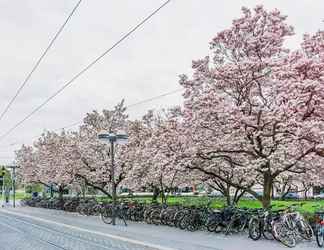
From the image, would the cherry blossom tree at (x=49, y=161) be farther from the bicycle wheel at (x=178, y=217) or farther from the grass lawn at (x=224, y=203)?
the bicycle wheel at (x=178, y=217)

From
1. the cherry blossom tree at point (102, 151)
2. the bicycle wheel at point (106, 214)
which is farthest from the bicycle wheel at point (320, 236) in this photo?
the cherry blossom tree at point (102, 151)

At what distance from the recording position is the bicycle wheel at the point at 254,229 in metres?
14.8

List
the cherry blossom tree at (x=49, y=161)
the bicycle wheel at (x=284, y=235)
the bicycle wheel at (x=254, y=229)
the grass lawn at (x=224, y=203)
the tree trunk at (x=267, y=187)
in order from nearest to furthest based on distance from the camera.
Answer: the bicycle wheel at (x=284, y=235) < the bicycle wheel at (x=254, y=229) < the tree trunk at (x=267, y=187) < the grass lawn at (x=224, y=203) < the cherry blossom tree at (x=49, y=161)

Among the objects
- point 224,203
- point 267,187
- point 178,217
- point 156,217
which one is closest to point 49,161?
point 224,203

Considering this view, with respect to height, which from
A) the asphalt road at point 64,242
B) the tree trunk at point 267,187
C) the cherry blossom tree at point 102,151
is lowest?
the asphalt road at point 64,242

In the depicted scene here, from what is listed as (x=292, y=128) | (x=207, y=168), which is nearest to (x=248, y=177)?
(x=207, y=168)

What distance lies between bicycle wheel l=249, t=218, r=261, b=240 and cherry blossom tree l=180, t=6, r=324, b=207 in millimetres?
2386

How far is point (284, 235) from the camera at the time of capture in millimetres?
13656

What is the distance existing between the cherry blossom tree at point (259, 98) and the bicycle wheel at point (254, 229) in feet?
7.83

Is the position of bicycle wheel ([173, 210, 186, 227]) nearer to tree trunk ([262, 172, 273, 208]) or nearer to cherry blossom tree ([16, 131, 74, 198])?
tree trunk ([262, 172, 273, 208])

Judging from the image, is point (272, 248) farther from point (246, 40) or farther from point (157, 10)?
point (246, 40)

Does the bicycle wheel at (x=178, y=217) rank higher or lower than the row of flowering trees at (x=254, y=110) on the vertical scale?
lower

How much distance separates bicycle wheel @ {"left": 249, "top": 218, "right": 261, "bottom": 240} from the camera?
1481 cm

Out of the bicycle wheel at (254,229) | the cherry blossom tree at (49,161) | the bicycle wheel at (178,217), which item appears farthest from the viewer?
the cherry blossom tree at (49,161)
